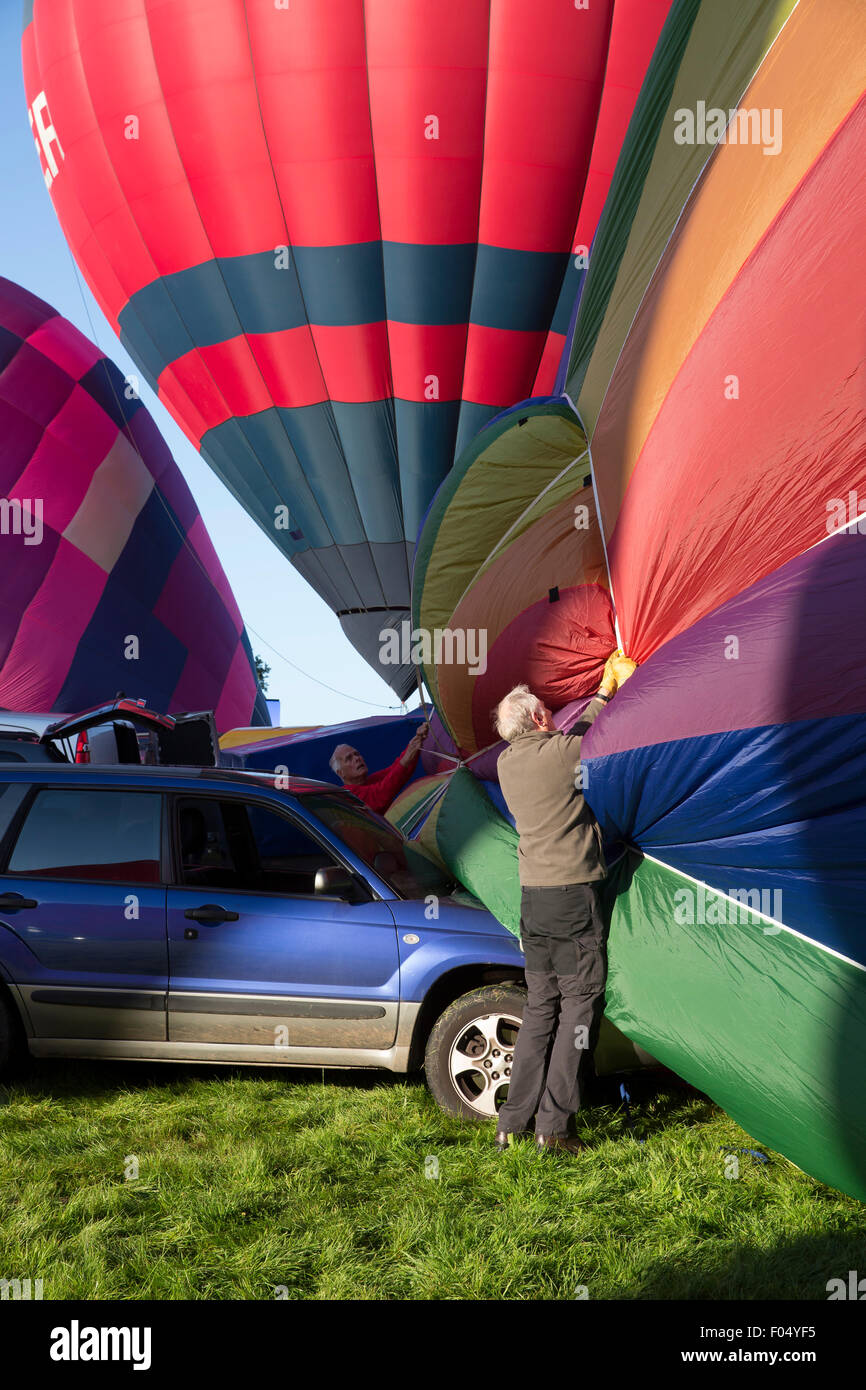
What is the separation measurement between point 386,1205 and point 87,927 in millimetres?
1869

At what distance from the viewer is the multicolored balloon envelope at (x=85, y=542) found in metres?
12.2

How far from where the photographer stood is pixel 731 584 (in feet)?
12.6

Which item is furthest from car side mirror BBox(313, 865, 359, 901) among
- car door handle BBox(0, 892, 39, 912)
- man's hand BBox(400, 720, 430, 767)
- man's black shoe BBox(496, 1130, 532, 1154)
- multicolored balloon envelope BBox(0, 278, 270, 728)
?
multicolored balloon envelope BBox(0, 278, 270, 728)

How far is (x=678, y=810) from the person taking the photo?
364cm

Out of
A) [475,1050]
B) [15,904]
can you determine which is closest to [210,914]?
[15,904]

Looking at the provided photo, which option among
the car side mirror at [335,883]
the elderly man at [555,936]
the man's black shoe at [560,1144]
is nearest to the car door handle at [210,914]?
the car side mirror at [335,883]

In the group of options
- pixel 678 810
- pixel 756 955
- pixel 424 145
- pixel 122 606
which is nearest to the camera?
pixel 756 955

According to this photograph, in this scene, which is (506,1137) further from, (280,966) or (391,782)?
(391,782)

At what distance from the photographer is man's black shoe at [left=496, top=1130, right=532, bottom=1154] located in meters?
3.97

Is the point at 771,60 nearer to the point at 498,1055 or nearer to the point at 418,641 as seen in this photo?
the point at 418,641

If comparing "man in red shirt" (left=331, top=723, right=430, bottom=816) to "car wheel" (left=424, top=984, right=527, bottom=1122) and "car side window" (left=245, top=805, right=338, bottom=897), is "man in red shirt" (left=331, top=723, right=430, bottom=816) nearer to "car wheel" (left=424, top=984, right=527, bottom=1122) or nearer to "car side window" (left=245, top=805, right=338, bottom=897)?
"car side window" (left=245, top=805, right=338, bottom=897)

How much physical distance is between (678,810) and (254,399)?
9.81m

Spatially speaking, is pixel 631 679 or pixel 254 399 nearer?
pixel 631 679

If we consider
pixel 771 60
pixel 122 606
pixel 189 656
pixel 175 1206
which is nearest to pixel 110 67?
pixel 122 606
